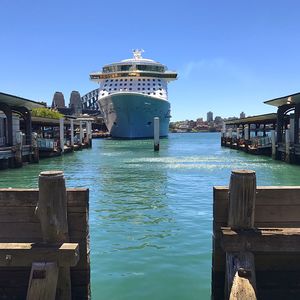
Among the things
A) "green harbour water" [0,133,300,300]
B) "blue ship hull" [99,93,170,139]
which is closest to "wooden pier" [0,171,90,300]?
"green harbour water" [0,133,300,300]

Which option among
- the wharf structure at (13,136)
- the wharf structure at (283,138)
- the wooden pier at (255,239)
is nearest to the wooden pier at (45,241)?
the wooden pier at (255,239)

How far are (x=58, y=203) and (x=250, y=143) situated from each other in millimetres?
43579

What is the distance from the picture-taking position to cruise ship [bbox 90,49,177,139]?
81.5 metres

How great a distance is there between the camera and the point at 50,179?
17.9ft

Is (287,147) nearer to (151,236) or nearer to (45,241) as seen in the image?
(151,236)

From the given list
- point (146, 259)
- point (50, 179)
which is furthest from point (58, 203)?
point (146, 259)

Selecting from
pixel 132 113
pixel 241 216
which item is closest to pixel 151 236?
pixel 241 216

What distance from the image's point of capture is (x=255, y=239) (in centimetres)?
553

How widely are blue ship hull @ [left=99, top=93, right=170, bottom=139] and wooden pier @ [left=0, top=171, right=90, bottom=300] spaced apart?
73462 millimetres

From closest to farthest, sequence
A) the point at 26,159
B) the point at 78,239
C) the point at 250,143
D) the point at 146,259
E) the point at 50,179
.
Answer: the point at 50,179, the point at 78,239, the point at 146,259, the point at 26,159, the point at 250,143

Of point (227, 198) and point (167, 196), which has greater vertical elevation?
point (227, 198)

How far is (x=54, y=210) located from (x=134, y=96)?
74.1 meters

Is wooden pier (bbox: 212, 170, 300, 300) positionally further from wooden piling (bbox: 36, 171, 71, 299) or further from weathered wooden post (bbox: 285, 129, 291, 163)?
weathered wooden post (bbox: 285, 129, 291, 163)

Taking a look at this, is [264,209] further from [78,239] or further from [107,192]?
[107,192]
